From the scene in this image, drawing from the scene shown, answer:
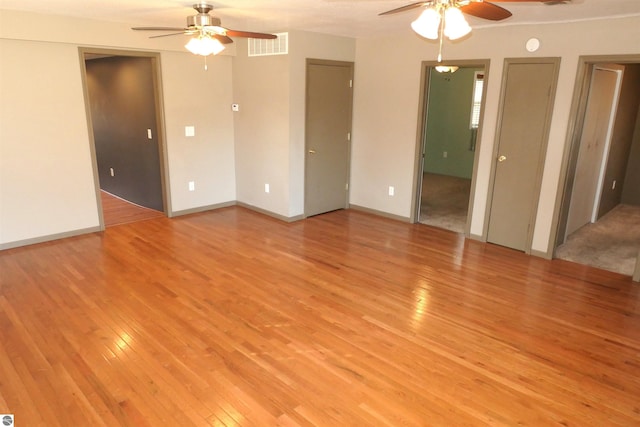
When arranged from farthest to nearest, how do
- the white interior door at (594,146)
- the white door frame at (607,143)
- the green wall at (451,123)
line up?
1. the green wall at (451,123)
2. the white door frame at (607,143)
3. the white interior door at (594,146)

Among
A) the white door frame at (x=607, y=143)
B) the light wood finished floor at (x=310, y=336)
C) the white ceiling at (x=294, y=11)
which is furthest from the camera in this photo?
the white door frame at (x=607, y=143)

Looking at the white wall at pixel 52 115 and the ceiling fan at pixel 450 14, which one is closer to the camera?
the ceiling fan at pixel 450 14

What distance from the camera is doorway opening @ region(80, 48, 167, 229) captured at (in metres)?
5.65

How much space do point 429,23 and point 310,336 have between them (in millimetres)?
2187

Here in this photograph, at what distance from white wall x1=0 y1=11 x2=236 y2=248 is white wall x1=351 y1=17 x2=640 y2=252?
94.6 inches

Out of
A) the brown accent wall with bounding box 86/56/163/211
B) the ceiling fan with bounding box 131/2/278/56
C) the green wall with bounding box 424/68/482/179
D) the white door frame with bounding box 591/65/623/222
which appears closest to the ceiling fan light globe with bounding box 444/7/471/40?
the ceiling fan with bounding box 131/2/278/56

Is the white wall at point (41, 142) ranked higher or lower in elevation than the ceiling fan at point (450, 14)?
lower

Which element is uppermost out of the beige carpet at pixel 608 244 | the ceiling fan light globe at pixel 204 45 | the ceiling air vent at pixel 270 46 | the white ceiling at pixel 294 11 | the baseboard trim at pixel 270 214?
the white ceiling at pixel 294 11

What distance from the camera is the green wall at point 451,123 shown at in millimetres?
8469

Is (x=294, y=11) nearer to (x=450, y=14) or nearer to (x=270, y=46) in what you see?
(x=270, y=46)

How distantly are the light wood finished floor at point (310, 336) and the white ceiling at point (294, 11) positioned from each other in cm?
241

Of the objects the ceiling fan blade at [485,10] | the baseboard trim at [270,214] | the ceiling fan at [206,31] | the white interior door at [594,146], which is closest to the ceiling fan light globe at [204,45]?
the ceiling fan at [206,31]

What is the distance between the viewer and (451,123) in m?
8.76

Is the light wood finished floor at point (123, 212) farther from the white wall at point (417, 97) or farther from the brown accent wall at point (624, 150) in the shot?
the brown accent wall at point (624, 150)
